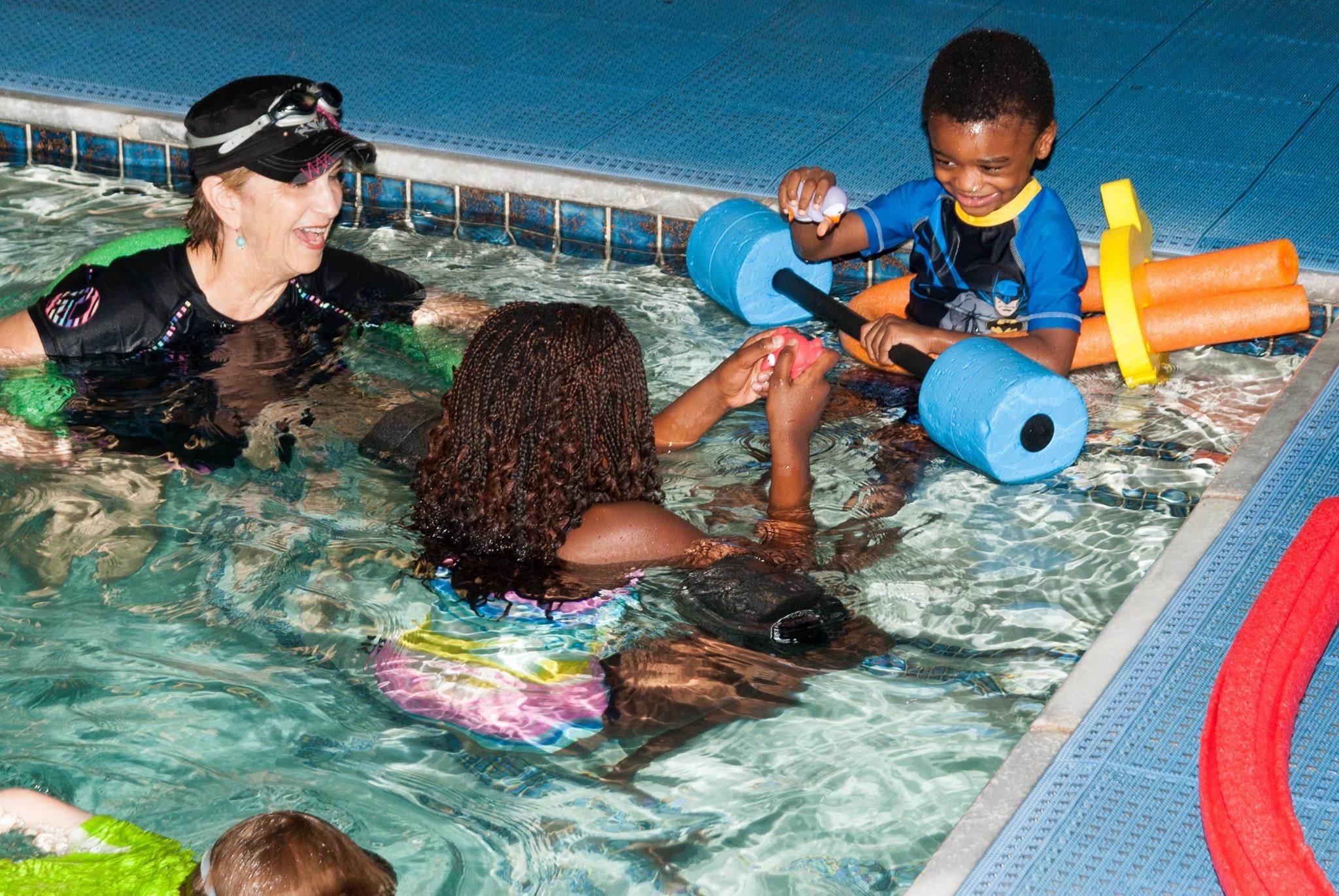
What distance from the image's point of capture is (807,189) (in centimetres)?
450

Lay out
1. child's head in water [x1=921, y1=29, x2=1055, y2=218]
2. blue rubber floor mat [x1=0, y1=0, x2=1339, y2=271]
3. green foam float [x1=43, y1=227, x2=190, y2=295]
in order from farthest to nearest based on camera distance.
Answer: blue rubber floor mat [x1=0, y1=0, x2=1339, y2=271]
green foam float [x1=43, y1=227, x2=190, y2=295]
child's head in water [x1=921, y1=29, x2=1055, y2=218]

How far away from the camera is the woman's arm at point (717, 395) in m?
3.73

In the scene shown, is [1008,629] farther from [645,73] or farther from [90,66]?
[90,66]

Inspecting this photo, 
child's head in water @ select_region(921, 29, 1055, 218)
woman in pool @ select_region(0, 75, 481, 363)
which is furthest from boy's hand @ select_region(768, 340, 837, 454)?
woman in pool @ select_region(0, 75, 481, 363)

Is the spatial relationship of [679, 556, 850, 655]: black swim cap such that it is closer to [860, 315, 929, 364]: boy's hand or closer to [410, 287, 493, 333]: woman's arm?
[860, 315, 929, 364]: boy's hand

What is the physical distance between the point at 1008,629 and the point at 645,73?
396 centimetres

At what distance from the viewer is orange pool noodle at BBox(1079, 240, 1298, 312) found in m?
4.56

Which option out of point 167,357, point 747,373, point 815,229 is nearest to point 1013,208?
point 815,229

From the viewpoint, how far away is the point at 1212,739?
A: 9.12 ft

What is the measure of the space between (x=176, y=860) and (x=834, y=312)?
2583 mm

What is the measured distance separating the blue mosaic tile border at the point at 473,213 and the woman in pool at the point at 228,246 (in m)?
1.67

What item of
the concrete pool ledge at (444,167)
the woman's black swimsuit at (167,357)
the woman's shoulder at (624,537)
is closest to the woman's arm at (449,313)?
the woman's black swimsuit at (167,357)

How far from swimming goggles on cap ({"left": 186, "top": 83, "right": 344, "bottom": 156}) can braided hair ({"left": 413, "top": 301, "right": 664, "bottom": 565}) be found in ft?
3.98

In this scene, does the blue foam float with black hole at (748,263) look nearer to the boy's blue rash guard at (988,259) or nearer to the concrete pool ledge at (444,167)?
the boy's blue rash guard at (988,259)
